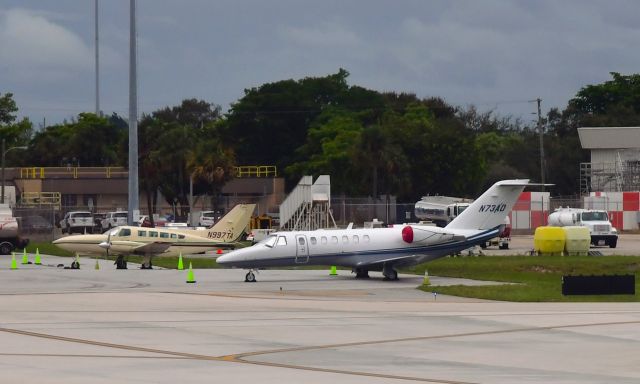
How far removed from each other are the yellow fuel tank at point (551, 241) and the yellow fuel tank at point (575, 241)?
0.25 m

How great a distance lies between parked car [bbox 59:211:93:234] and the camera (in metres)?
94.8

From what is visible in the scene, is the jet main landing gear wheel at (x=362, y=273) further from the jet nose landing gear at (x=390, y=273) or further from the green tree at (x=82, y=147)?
the green tree at (x=82, y=147)

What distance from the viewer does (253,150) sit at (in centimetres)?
13812

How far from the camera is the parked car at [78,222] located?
94750 millimetres

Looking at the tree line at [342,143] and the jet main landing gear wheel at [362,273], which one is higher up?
the tree line at [342,143]

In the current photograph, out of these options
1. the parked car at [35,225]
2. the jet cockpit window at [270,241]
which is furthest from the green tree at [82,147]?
the jet cockpit window at [270,241]

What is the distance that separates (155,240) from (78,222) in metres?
44.7

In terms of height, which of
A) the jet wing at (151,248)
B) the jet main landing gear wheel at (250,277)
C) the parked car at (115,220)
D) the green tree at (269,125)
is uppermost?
the green tree at (269,125)

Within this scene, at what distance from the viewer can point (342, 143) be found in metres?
121

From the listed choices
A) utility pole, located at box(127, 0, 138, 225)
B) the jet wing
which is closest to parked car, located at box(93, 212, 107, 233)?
utility pole, located at box(127, 0, 138, 225)

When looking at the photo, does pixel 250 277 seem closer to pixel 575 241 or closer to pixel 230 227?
pixel 230 227

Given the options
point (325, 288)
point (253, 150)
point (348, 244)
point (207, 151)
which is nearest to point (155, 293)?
point (325, 288)

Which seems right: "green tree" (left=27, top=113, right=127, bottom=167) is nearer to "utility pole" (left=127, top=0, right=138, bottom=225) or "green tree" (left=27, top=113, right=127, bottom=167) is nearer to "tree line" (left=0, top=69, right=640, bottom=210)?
"tree line" (left=0, top=69, right=640, bottom=210)

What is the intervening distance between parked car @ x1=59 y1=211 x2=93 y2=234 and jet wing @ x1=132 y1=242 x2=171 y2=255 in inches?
1681
